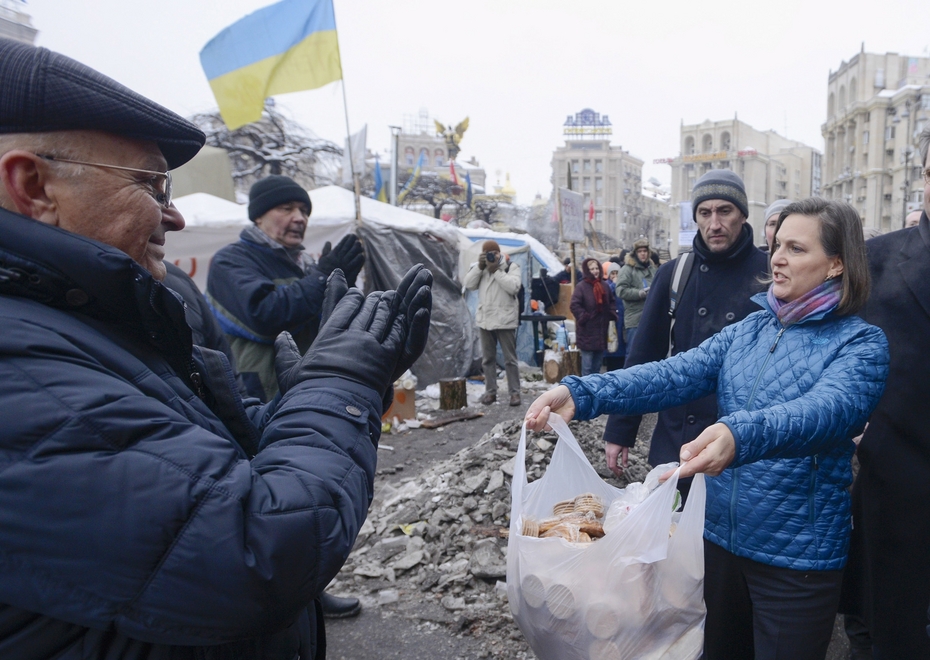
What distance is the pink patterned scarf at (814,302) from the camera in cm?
178

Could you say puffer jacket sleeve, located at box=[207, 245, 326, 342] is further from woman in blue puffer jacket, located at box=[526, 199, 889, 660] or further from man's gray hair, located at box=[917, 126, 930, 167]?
man's gray hair, located at box=[917, 126, 930, 167]

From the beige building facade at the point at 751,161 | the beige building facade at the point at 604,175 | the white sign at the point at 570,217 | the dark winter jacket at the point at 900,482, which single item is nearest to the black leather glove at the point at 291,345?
the dark winter jacket at the point at 900,482

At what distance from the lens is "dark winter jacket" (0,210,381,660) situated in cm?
76

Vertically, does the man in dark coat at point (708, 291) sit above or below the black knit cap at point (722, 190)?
below

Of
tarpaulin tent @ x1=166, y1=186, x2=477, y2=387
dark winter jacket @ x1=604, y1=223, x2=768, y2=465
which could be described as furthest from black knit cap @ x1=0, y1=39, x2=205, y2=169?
tarpaulin tent @ x1=166, y1=186, x2=477, y2=387

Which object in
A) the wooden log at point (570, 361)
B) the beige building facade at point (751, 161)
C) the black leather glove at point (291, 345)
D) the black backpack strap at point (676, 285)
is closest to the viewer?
the black leather glove at point (291, 345)

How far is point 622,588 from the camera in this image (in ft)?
5.19

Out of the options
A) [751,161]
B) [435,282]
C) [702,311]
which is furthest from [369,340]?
[751,161]

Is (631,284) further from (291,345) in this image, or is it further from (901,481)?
(291,345)

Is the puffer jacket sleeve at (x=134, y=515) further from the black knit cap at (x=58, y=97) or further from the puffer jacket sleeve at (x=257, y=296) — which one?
the puffer jacket sleeve at (x=257, y=296)

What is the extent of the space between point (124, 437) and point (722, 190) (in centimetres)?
280

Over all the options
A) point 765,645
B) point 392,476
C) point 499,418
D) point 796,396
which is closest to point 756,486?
point 796,396

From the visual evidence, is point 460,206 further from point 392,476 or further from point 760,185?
point 760,185

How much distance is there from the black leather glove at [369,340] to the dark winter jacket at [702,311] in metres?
1.70
